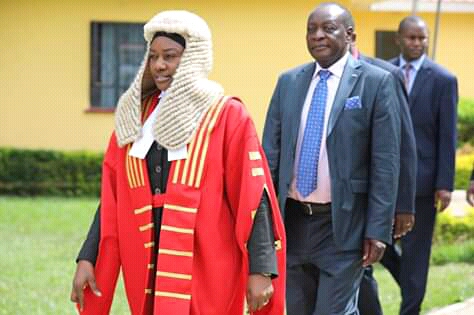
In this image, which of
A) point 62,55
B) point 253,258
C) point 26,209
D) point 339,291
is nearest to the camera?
point 253,258

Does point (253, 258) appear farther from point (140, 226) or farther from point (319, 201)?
point (319, 201)

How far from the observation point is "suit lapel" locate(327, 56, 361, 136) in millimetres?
6730

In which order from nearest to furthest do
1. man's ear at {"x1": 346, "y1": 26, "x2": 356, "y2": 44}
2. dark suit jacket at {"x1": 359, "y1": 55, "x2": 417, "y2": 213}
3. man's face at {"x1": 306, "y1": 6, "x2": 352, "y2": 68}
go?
man's face at {"x1": 306, "y1": 6, "x2": 352, "y2": 68} → man's ear at {"x1": 346, "y1": 26, "x2": 356, "y2": 44} → dark suit jacket at {"x1": 359, "y1": 55, "x2": 417, "y2": 213}

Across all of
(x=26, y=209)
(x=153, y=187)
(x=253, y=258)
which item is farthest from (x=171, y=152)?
(x=26, y=209)

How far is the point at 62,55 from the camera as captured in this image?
822 inches

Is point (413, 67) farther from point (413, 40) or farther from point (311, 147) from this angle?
point (311, 147)

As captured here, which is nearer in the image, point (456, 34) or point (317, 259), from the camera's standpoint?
point (317, 259)

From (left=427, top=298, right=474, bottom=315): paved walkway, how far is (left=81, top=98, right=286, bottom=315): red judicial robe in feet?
11.7

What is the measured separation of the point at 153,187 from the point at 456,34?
15991mm

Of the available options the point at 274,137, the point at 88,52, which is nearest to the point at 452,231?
the point at 274,137

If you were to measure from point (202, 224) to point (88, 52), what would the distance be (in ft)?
51.6

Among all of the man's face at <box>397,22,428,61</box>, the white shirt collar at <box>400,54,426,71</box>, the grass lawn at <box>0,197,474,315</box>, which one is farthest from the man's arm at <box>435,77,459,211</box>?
the grass lawn at <box>0,197,474,315</box>

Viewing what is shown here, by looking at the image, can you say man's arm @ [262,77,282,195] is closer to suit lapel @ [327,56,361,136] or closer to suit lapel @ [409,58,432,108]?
suit lapel @ [327,56,361,136]

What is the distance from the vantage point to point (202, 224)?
544cm
